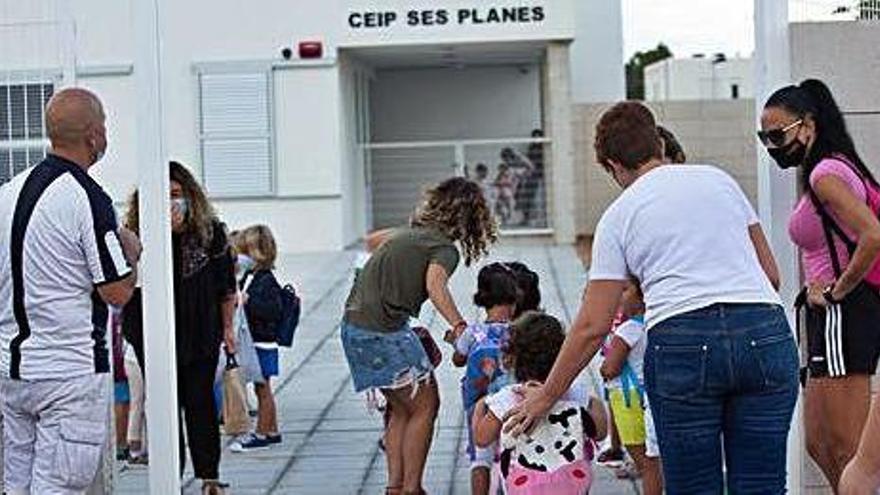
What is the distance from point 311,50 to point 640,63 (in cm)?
4111

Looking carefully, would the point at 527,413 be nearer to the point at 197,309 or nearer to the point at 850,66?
the point at 850,66

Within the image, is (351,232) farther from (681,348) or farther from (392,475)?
(681,348)

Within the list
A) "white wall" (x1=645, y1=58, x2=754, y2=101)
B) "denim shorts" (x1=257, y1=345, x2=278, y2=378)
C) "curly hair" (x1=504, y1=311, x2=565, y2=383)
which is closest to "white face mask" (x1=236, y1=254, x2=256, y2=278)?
"denim shorts" (x1=257, y1=345, x2=278, y2=378)

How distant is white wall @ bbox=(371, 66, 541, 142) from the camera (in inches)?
1160

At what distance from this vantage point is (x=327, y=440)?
Result: 32.2 feet

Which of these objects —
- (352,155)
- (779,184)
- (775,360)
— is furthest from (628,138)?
(352,155)

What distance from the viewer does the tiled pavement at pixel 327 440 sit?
8516mm

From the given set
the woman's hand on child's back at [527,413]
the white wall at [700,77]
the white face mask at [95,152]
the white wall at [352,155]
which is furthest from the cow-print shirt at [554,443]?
the white wall at [700,77]

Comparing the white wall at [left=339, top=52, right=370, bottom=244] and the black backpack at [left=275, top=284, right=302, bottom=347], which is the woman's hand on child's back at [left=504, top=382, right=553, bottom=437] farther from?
the white wall at [left=339, top=52, right=370, bottom=244]

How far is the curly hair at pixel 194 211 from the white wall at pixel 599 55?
63.1ft

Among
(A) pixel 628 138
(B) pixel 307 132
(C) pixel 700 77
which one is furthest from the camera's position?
(C) pixel 700 77

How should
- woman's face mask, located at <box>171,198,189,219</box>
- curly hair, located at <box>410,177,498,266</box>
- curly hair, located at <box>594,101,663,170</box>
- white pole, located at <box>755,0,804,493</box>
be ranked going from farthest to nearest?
woman's face mask, located at <box>171,198,189,219</box>, curly hair, located at <box>410,177,498,266</box>, white pole, located at <box>755,0,804,493</box>, curly hair, located at <box>594,101,663,170</box>

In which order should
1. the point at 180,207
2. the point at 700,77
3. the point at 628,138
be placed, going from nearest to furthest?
the point at 628,138
the point at 180,207
the point at 700,77

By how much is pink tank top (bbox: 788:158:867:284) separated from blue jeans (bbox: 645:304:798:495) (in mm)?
888
